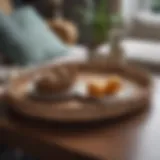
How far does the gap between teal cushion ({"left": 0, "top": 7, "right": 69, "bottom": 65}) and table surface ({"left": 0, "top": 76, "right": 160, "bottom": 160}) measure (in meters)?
1.26

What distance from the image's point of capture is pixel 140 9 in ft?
13.5

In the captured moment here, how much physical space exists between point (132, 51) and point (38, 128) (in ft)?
5.92

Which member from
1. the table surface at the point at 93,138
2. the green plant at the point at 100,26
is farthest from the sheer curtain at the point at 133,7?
the table surface at the point at 93,138

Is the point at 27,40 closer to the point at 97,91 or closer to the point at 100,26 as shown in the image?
the point at 100,26

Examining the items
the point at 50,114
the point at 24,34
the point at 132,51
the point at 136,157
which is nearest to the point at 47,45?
the point at 24,34

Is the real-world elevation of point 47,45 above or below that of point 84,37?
below

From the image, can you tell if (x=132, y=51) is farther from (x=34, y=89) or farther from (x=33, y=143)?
(x=33, y=143)

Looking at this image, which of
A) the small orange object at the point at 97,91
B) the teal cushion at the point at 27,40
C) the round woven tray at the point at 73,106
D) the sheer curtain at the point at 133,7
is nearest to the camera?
the round woven tray at the point at 73,106

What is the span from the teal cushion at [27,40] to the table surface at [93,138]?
1257mm

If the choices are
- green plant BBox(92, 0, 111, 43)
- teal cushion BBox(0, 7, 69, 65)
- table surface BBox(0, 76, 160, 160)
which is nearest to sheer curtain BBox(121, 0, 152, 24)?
teal cushion BBox(0, 7, 69, 65)

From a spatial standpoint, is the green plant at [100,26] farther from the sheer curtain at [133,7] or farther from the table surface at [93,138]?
the sheer curtain at [133,7]

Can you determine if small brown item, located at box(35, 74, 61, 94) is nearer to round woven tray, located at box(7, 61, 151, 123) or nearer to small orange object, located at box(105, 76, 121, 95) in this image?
round woven tray, located at box(7, 61, 151, 123)

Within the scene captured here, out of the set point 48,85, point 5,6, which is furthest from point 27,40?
point 48,85

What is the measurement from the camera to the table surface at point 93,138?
48.9 inches
